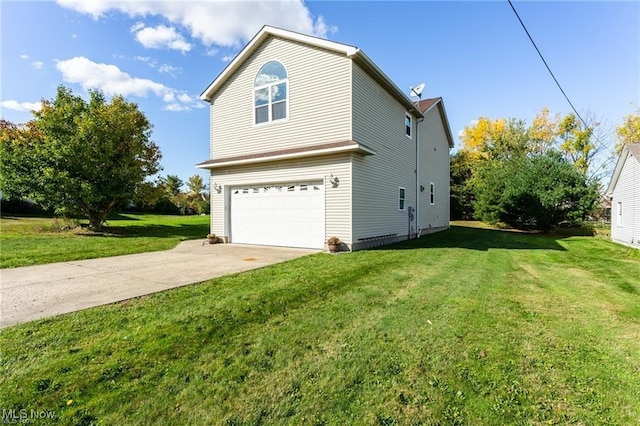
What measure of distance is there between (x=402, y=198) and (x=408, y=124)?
11.9 feet

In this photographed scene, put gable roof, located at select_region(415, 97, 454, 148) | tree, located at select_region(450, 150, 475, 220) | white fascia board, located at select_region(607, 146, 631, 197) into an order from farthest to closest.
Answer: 1. tree, located at select_region(450, 150, 475, 220)
2. gable roof, located at select_region(415, 97, 454, 148)
3. white fascia board, located at select_region(607, 146, 631, 197)

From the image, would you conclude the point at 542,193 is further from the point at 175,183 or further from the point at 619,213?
the point at 175,183

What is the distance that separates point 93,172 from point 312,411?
16.4 meters

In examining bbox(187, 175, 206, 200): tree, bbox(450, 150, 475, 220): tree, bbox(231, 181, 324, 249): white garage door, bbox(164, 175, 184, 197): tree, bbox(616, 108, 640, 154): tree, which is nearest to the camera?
bbox(231, 181, 324, 249): white garage door

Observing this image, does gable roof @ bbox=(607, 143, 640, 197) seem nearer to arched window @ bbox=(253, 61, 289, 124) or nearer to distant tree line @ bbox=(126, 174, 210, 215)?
arched window @ bbox=(253, 61, 289, 124)

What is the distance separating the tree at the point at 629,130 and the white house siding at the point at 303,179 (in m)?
32.5

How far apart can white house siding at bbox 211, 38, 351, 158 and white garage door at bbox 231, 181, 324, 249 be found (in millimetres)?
1529

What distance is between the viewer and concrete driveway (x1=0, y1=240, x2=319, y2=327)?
439 cm

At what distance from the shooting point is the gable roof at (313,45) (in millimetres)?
9773

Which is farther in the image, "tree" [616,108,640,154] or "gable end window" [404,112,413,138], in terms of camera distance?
"tree" [616,108,640,154]

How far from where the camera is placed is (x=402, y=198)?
1356cm

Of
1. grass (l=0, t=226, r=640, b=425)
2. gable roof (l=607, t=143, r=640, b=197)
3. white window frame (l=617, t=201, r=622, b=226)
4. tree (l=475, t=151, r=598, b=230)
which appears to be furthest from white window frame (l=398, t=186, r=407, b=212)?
white window frame (l=617, t=201, r=622, b=226)

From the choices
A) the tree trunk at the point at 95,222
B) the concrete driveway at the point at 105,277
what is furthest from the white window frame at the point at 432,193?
the tree trunk at the point at 95,222

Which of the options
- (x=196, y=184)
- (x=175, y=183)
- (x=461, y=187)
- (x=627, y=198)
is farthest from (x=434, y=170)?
(x=175, y=183)
